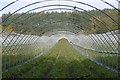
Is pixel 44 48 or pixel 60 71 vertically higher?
pixel 44 48

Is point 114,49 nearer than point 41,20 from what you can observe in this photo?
Yes

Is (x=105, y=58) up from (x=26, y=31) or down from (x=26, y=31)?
down

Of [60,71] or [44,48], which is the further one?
[44,48]

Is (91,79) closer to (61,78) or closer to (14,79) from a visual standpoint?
(61,78)

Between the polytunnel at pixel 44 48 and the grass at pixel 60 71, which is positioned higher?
the polytunnel at pixel 44 48

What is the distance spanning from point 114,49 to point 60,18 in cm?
1020

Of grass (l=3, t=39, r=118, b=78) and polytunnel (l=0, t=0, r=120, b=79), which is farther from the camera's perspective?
polytunnel (l=0, t=0, r=120, b=79)

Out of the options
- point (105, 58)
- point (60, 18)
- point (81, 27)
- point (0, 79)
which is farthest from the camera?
point (81, 27)

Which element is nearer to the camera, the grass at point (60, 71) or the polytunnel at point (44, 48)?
the grass at point (60, 71)

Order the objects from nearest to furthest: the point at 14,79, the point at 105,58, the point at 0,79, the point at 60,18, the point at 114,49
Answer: the point at 0,79 < the point at 14,79 < the point at 114,49 < the point at 105,58 < the point at 60,18

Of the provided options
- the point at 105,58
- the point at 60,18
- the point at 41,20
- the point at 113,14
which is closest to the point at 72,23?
the point at 60,18

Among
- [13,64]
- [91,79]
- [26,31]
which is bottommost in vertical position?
[91,79]

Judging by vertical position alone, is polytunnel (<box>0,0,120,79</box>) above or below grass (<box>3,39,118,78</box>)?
above

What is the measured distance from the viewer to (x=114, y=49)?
14062 mm
